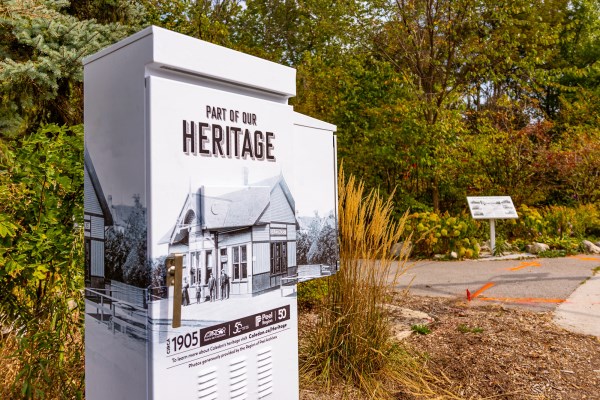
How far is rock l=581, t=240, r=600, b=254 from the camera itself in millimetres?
9482

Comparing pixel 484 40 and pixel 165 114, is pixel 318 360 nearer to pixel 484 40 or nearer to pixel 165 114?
pixel 165 114

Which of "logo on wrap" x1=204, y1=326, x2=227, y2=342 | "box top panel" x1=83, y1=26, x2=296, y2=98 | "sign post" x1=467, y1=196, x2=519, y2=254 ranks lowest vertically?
"logo on wrap" x1=204, y1=326, x2=227, y2=342

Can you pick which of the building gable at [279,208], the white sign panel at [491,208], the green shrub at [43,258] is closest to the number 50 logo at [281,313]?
the building gable at [279,208]

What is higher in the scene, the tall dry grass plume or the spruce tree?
the spruce tree

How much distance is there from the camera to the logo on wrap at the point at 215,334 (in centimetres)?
200

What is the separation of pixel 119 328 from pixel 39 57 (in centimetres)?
380

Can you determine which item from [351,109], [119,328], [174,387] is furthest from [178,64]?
[351,109]

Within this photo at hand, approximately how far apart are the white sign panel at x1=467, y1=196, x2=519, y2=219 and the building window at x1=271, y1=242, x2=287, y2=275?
7613 mm

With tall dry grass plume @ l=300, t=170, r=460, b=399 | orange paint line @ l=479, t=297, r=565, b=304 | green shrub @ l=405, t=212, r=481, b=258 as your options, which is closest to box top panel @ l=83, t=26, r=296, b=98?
tall dry grass plume @ l=300, t=170, r=460, b=399

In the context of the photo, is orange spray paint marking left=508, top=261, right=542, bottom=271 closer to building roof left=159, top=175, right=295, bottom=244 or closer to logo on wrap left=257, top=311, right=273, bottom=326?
logo on wrap left=257, top=311, right=273, bottom=326

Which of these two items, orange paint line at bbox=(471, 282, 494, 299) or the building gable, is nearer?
the building gable

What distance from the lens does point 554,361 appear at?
12.3 feet

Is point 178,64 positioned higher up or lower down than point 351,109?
lower down

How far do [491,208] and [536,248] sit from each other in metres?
1.12
